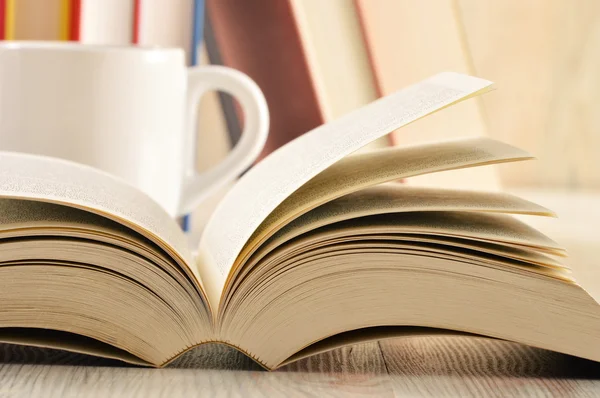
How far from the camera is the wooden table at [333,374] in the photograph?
1.52 ft

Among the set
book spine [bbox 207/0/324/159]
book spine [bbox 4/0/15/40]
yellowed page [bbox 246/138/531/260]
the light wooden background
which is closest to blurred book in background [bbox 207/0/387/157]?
book spine [bbox 207/0/324/159]

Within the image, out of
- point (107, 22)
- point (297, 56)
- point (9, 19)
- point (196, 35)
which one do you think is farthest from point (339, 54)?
point (9, 19)

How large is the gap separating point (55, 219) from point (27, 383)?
95mm

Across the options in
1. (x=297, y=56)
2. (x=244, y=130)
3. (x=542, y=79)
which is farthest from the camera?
(x=542, y=79)

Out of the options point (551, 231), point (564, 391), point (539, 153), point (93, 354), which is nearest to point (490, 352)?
point (564, 391)

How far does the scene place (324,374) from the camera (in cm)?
49

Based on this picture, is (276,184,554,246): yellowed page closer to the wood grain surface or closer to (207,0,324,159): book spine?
the wood grain surface

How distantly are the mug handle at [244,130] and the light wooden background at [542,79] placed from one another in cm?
62

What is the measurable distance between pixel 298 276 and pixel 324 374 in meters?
0.06

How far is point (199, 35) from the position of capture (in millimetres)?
1001

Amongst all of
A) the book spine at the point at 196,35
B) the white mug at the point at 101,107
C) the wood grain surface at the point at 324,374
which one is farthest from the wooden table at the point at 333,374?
the book spine at the point at 196,35

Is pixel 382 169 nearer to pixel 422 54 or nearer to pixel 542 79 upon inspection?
pixel 422 54

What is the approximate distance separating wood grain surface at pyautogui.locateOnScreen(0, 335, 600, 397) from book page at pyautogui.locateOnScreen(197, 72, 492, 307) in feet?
0.16

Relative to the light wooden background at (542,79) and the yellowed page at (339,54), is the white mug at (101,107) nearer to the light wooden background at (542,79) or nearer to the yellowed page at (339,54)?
the yellowed page at (339,54)
